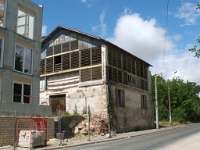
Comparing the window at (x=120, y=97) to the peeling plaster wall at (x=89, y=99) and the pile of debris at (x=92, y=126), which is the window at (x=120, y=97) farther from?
the pile of debris at (x=92, y=126)

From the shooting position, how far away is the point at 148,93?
35781 millimetres

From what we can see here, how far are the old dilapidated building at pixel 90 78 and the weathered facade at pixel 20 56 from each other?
7789 mm

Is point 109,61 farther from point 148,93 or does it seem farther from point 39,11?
point 148,93

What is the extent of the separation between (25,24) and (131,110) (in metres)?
16.4

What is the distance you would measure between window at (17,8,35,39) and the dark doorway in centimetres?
1047

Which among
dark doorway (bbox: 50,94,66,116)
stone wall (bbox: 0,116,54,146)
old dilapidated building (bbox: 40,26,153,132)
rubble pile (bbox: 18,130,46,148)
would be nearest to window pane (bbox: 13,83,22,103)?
stone wall (bbox: 0,116,54,146)

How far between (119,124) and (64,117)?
6162 millimetres

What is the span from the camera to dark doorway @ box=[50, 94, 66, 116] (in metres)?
28.1

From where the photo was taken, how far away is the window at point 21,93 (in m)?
17.5

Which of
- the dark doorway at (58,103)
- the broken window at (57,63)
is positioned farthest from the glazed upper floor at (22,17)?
the dark doorway at (58,103)

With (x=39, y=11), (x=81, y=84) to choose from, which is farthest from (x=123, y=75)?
(x=39, y=11)

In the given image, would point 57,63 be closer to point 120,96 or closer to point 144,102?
point 120,96

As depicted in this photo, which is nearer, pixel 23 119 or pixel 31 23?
pixel 23 119

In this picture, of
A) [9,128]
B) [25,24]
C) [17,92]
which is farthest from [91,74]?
[9,128]
